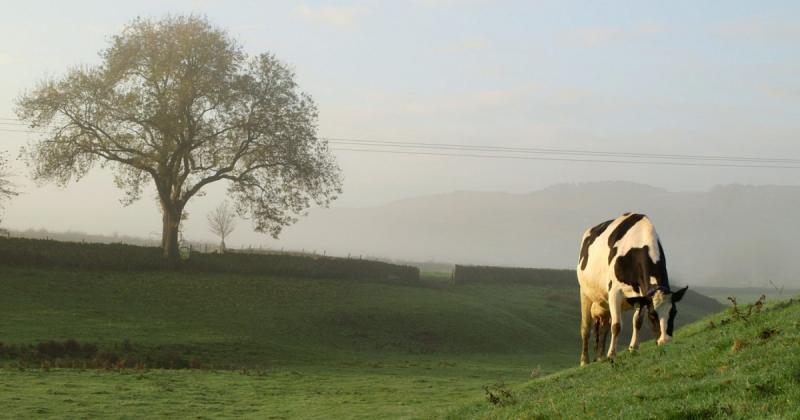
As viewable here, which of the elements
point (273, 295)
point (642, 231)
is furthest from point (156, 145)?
point (642, 231)

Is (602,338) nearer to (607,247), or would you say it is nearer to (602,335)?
(602,335)

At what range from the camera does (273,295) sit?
5906 cm

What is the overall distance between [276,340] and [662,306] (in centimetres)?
3148

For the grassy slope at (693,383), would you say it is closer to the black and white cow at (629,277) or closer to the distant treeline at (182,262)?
the black and white cow at (629,277)

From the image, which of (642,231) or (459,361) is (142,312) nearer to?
(459,361)

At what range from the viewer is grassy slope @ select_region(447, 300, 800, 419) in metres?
12.0

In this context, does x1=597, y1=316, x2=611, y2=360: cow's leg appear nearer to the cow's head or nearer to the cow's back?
the cow's back

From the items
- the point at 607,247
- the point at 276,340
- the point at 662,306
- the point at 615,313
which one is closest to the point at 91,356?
the point at 276,340

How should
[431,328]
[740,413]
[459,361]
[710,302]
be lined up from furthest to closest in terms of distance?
[710,302] < [431,328] < [459,361] < [740,413]

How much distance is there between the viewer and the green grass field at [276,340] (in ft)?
92.4

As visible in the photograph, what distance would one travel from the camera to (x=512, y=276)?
84.1 metres

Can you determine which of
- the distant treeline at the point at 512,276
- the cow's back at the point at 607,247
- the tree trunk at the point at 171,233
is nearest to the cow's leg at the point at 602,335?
the cow's back at the point at 607,247

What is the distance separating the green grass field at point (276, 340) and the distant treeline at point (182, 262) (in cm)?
137

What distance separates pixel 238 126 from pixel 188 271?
41.4ft
